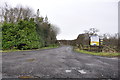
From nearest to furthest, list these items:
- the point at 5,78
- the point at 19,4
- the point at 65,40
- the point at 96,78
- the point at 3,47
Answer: the point at 5,78
the point at 96,78
the point at 3,47
the point at 19,4
the point at 65,40

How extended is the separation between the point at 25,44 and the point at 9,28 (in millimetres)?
3662

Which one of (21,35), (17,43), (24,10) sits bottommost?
(17,43)

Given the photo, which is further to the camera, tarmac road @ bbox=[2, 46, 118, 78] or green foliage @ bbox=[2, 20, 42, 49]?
green foliage @ bbox=[2, 20, 42, 49]

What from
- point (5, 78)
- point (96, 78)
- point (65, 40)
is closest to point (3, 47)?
point (5, 78)

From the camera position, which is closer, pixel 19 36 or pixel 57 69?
pixel 57 69

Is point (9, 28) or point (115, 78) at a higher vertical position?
point (9, 28)

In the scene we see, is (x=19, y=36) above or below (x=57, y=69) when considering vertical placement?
above

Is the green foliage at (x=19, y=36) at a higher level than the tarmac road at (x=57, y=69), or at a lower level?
higher

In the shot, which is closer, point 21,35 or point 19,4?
point 21,35

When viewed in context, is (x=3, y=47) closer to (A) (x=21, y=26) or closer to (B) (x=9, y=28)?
(B) (x=9, y=28)

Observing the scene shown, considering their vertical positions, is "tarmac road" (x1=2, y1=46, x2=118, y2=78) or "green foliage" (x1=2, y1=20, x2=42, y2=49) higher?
"green foliage" (x1=2, y1=20, x2=42, y2=49)

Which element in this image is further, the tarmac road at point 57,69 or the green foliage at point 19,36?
the green foliage at point 19,36

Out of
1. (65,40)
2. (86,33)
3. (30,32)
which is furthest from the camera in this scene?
(65,40)

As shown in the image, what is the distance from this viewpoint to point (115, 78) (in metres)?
2.77
